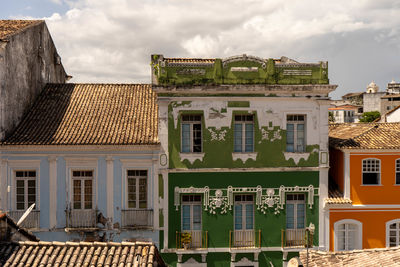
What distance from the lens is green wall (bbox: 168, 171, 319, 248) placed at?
17.8 meters

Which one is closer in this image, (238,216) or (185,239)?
(185,239)

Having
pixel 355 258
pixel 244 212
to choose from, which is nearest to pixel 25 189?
pixel 244 212

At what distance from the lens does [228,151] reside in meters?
17.9

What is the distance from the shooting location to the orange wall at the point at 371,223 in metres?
18.2

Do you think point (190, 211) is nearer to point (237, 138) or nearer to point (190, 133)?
point (190, 133)

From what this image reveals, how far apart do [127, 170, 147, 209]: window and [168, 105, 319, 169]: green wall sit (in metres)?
1.56

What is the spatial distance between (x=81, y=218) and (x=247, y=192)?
771 cm

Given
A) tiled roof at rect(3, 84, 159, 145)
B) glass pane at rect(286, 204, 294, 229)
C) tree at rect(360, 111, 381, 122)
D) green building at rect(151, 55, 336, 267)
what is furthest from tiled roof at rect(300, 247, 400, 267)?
tree at rect(360, 111, 381, 122)

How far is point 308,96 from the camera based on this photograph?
18.0 meters

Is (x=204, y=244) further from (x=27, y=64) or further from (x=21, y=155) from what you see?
(x=27, y=64)

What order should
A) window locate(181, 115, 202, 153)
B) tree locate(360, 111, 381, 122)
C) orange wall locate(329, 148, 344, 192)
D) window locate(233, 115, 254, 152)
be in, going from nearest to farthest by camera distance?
window locate(181, 115, 202, 153) → window locate(233, 115, 254, 152) → orange wall locate(329, 148, 344, 192) → tree locate(360, 111, 381, 122)

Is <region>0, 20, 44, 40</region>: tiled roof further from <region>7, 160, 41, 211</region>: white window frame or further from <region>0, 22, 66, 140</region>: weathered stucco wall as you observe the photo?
<region>7, 160, 41, 211</region>: white window frame

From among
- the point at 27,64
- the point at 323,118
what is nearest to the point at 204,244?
the point at 323,118

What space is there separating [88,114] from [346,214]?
1348 centimetres
